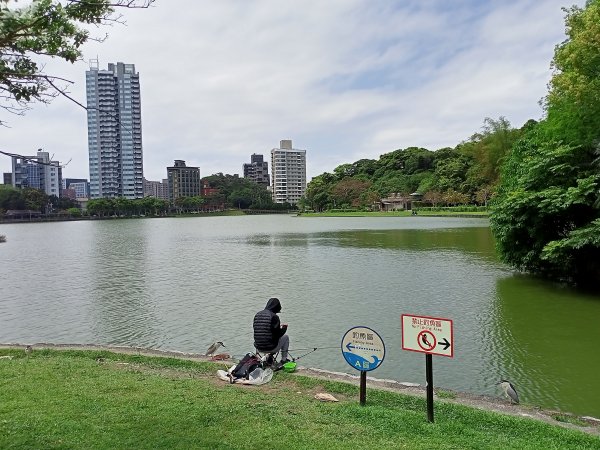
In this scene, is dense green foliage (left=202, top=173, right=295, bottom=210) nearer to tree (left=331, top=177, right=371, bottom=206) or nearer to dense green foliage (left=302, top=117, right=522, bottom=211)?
dense green foliage (left=302, top=117, right=522, bottom=211)

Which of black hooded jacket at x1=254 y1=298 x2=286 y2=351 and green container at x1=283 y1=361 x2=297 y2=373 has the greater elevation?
black hooded jacket at x1=254 y1=298 x2=286 y2=351

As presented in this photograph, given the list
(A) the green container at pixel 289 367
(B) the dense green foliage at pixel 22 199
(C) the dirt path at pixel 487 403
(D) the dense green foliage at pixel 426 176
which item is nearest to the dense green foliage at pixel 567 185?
(C) the dirt path at pixel 487 403

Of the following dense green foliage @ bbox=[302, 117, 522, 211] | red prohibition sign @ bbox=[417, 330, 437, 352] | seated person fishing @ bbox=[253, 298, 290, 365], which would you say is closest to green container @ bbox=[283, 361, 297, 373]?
seated person fishing @ bbox=[253, 298, 290, 365]

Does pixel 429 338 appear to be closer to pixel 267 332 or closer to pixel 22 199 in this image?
pixel 267 332

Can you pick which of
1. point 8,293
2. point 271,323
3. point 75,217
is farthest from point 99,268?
point 75,217

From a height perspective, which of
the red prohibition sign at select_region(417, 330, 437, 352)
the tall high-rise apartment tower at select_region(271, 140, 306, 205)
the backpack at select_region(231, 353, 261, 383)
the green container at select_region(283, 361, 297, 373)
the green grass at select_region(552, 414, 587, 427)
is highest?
the tall high-rise apartment tower at select_region(271, 140, 306, 205)

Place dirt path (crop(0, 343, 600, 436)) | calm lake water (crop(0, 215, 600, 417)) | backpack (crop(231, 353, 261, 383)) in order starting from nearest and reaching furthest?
dirt path (crop(0, 343, 600, 436)), backpack (crop(231, 353, 261, 383)), calm lake water (crop(0, 215, 600, 417))

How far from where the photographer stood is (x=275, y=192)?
189375mm

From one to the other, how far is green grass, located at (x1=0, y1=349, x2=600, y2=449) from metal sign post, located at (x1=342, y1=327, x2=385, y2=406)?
0.46m

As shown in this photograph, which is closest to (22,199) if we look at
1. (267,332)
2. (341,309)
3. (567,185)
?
(341,309)

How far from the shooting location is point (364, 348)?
18.8 feet

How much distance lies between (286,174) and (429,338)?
18489cm

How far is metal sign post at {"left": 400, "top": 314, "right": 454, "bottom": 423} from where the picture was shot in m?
5.12

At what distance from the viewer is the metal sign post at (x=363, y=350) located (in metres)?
5.63
